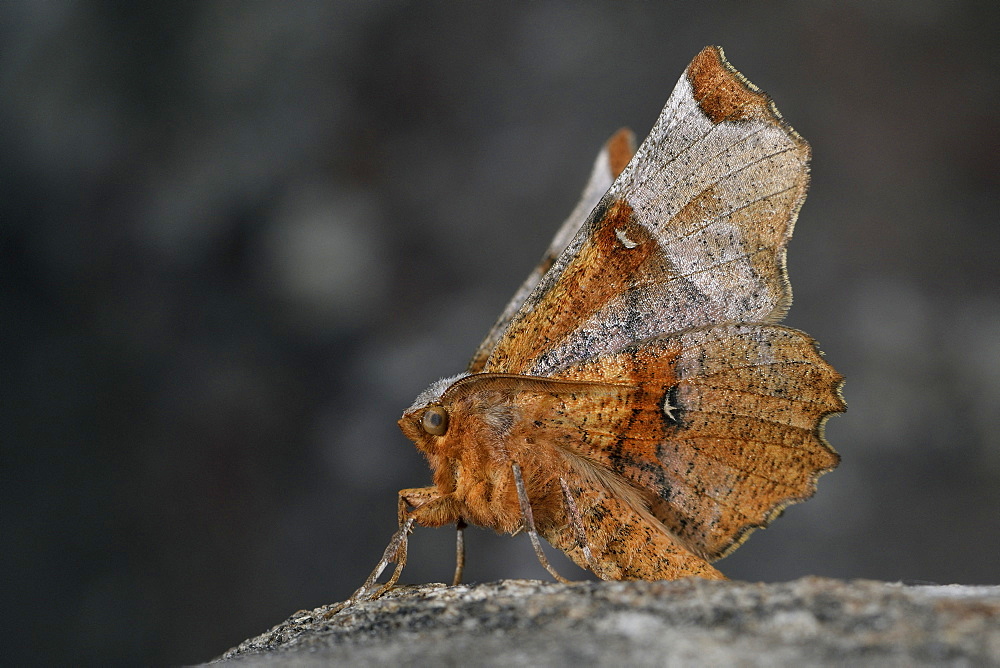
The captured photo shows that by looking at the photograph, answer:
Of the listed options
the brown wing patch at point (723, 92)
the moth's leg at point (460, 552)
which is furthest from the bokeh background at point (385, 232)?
the brown wing patch at point (723, 92)

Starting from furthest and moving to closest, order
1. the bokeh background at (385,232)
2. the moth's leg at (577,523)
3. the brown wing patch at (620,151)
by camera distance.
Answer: the bokeh background at (385,232), the brown wing patch at (620,151), the moth's leg at (577,523)

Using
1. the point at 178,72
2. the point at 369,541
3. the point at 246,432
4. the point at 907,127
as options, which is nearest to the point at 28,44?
the point at 178,72

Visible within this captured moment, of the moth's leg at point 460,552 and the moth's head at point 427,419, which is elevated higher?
the moth's head at point 427,419

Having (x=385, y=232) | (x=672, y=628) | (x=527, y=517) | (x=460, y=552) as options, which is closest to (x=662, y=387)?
(x=527, y=517)

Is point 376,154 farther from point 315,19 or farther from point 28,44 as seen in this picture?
point 28,44

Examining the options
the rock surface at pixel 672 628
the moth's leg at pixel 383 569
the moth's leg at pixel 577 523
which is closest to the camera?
the rock surface at pixel 672 628

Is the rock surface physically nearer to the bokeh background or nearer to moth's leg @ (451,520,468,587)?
moth's leg @ (451,520,468,587)

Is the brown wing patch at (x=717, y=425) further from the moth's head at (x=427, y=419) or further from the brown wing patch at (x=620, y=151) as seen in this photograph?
the brown wing patch at (x=620, y=151)

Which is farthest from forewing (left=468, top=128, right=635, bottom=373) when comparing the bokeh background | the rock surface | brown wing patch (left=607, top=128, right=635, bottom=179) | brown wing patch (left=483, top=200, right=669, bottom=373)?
the bokeh background
